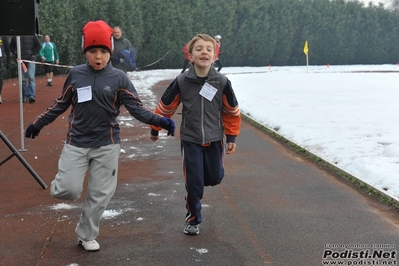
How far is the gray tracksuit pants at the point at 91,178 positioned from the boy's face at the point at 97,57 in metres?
0.62

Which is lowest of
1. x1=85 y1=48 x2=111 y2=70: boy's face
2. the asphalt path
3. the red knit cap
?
the asphalt path

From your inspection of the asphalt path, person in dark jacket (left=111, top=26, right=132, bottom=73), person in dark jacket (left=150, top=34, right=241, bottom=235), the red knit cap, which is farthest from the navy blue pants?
person in dark jacket (left=111, top=26, right=132, bottom=73)

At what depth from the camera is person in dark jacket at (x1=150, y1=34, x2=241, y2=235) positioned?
5.40 meters

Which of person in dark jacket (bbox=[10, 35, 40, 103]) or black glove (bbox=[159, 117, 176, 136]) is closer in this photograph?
black glove (bbox=[159, 117, 176, 136])

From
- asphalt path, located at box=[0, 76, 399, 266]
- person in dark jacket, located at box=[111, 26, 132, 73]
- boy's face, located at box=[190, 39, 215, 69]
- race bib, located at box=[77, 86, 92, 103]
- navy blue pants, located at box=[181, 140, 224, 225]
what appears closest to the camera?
race bib, located at box=[77, 86, 92, 103]

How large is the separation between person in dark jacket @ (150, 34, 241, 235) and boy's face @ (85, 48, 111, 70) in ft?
2.47

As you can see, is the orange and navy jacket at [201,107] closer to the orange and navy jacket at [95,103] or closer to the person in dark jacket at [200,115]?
the person in dark jacket at [200,115]

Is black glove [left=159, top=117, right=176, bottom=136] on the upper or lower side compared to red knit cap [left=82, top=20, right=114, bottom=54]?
lower

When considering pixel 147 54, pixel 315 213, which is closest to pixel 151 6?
pixel 147 54

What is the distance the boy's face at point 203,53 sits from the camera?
→ 5.34m

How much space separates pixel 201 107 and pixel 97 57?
3.29ft

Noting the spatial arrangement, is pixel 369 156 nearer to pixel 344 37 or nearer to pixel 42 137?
pixel 42 137

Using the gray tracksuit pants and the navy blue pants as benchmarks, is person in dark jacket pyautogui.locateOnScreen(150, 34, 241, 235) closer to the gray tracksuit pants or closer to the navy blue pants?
the navy blue pants

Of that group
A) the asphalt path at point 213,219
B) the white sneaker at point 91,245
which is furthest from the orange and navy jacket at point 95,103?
the asphalt path at point 213,219
